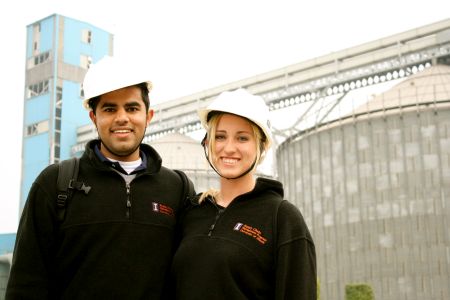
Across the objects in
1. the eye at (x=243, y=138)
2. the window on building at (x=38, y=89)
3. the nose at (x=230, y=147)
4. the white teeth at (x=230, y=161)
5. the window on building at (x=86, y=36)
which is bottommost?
the white teeth at (x=230, y=161)

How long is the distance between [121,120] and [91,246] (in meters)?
0.93

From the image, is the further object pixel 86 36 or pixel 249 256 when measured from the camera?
pixel 86 36

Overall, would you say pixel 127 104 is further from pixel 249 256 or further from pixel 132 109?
pixel 249 256

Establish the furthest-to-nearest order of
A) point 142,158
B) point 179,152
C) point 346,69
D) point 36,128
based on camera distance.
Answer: point 36,128 < point 179,152 < point 346,69 < point 142,158

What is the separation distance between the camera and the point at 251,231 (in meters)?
4.90

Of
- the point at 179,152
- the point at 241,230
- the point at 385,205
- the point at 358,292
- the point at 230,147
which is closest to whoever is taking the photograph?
the point at 241,230

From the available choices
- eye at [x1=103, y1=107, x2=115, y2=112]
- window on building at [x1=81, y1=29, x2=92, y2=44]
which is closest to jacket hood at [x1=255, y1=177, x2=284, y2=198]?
eye at [x1=103, y1=107, x2=115, y2=112]

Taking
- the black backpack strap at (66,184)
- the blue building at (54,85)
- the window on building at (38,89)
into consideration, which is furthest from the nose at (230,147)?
the window on building at (38,89)

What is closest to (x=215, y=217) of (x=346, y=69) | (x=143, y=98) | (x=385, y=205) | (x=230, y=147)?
(x=230, y=147)

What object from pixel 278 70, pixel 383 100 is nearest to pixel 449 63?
pixel 383 100

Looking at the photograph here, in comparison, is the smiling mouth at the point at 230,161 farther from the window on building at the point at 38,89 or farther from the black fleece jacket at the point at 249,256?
the window on building at the point at 38,89

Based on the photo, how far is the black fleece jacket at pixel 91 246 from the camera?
478 cm

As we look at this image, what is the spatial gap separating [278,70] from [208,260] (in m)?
41.2

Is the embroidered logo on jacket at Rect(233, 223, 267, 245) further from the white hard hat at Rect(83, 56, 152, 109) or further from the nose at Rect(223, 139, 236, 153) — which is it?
the white hard hat at Rect(83, 56, 152, 109)
